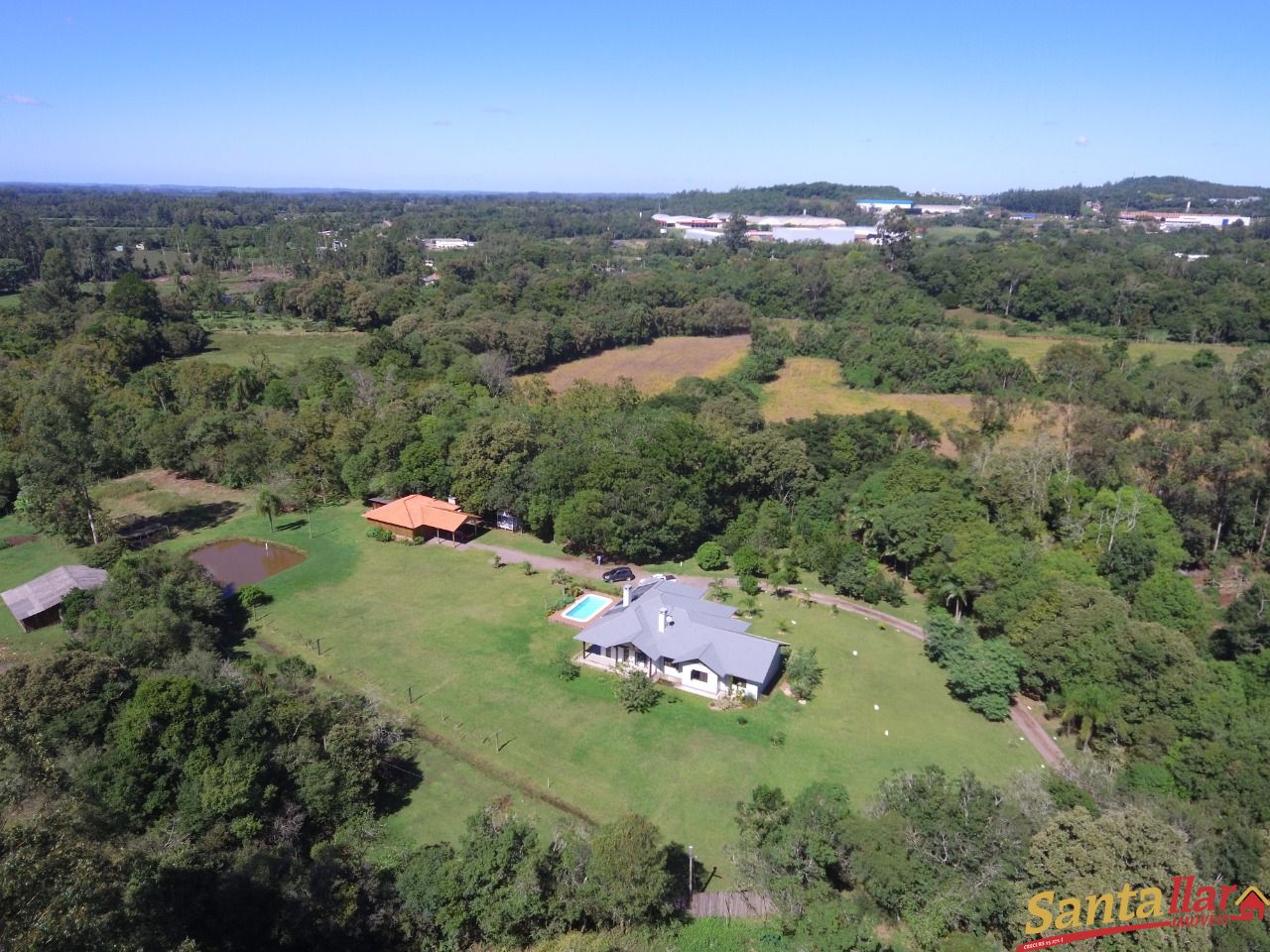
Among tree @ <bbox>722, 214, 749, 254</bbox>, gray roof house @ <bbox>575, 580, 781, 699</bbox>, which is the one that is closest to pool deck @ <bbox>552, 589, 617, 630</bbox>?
gray roof house @ <bbox>575, 580, 781, 699</bbox>

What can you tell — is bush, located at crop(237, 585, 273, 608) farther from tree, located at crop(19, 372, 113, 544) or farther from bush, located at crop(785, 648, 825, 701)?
bush, located at crop(785, 648, 825, 701)

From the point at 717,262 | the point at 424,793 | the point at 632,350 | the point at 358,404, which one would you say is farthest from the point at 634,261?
the point at 424,793

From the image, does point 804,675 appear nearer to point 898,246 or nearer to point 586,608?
point 586,608

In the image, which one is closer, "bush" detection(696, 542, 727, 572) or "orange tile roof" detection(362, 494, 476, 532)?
"bush" detection(696, 542, 727, 572)

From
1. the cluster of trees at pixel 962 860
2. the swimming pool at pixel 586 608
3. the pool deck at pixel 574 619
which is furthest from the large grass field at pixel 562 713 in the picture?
the cluster of trees at pixel 962 860

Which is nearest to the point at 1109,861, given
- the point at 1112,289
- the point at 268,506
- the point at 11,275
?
the point at 268,506

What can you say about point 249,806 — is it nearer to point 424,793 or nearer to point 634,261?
point 424,793

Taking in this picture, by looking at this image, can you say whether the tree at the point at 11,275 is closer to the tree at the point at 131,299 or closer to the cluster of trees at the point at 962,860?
the tree at the point at 131,299
